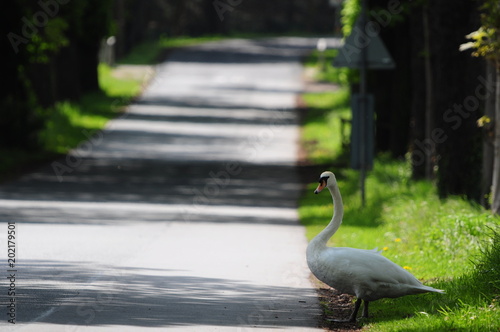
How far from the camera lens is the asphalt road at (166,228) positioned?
10867 millimetres

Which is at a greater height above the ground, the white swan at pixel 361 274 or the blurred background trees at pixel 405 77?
the blurred background trees at pixel 405 77

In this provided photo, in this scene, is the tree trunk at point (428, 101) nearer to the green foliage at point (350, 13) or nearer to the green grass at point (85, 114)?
the green foliage at point (350, 13)

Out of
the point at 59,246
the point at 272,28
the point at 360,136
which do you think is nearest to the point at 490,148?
the point at 360,136

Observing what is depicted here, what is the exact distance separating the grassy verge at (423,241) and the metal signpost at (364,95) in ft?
3.16

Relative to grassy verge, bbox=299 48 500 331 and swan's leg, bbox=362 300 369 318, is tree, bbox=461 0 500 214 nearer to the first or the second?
grassy verge, bbox=299 48 500 331

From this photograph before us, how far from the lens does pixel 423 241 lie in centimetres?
1514

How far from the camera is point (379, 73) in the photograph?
3005 cm

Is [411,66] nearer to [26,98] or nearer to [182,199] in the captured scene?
[182,199]

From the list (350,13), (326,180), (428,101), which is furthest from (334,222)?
(350,13)

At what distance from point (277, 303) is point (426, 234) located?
411cm

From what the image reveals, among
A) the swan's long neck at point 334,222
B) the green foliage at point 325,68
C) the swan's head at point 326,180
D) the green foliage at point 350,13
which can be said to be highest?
the green foliage at point 350,13

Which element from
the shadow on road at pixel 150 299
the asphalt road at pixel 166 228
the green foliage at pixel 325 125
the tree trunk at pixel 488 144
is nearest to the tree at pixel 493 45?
the tree trunk at pixel 488 144

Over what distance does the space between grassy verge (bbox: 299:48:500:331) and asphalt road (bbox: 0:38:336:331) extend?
78cm

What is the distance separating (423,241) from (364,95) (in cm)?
596
